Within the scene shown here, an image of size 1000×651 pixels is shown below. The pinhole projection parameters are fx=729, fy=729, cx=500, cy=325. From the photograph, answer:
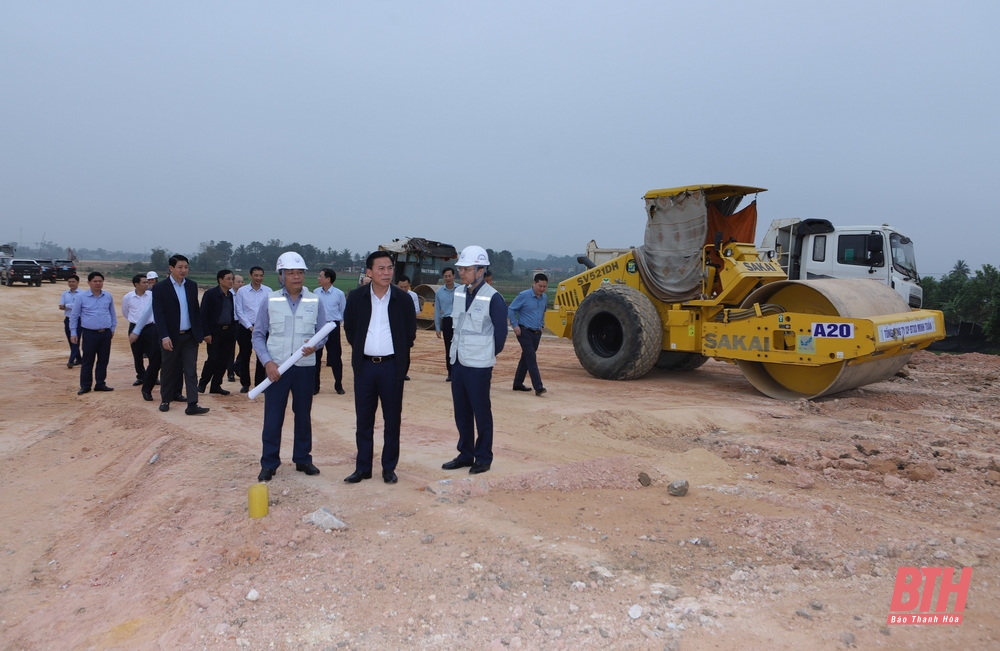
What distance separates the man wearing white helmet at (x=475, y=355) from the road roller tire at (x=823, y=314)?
5.07m

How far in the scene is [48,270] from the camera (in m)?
38.5

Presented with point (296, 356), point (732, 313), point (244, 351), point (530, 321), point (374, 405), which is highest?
point (732, 313)

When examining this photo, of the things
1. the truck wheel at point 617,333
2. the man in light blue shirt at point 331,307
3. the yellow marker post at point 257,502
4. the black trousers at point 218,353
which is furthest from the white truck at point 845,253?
the yellow marker post at point 257,502

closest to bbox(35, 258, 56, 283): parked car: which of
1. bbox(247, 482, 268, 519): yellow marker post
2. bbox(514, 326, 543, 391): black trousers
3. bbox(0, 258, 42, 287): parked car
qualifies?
bbox(0, 258, 42, 287): parked car

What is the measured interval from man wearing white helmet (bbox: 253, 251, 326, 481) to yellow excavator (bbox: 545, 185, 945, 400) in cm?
618

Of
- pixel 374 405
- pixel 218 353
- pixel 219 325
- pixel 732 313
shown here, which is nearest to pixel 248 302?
pixel 219 325

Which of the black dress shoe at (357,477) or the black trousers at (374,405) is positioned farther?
the black dress shoe at (357,477)

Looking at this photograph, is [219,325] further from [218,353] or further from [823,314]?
[823,314]

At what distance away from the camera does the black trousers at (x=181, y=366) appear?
8.24 m

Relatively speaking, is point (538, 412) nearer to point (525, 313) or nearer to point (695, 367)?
point (525, 313)

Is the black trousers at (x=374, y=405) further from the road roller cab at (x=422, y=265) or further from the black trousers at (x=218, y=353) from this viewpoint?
the road roller cab at (x=422, y=265)

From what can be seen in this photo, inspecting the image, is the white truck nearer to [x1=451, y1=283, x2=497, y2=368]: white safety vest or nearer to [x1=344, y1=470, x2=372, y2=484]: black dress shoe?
[x1=451, y1=283, x2=497, y2=368]: white safety vest

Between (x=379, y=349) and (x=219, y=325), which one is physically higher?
(x=379, y=349)

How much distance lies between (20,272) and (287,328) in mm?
35971
